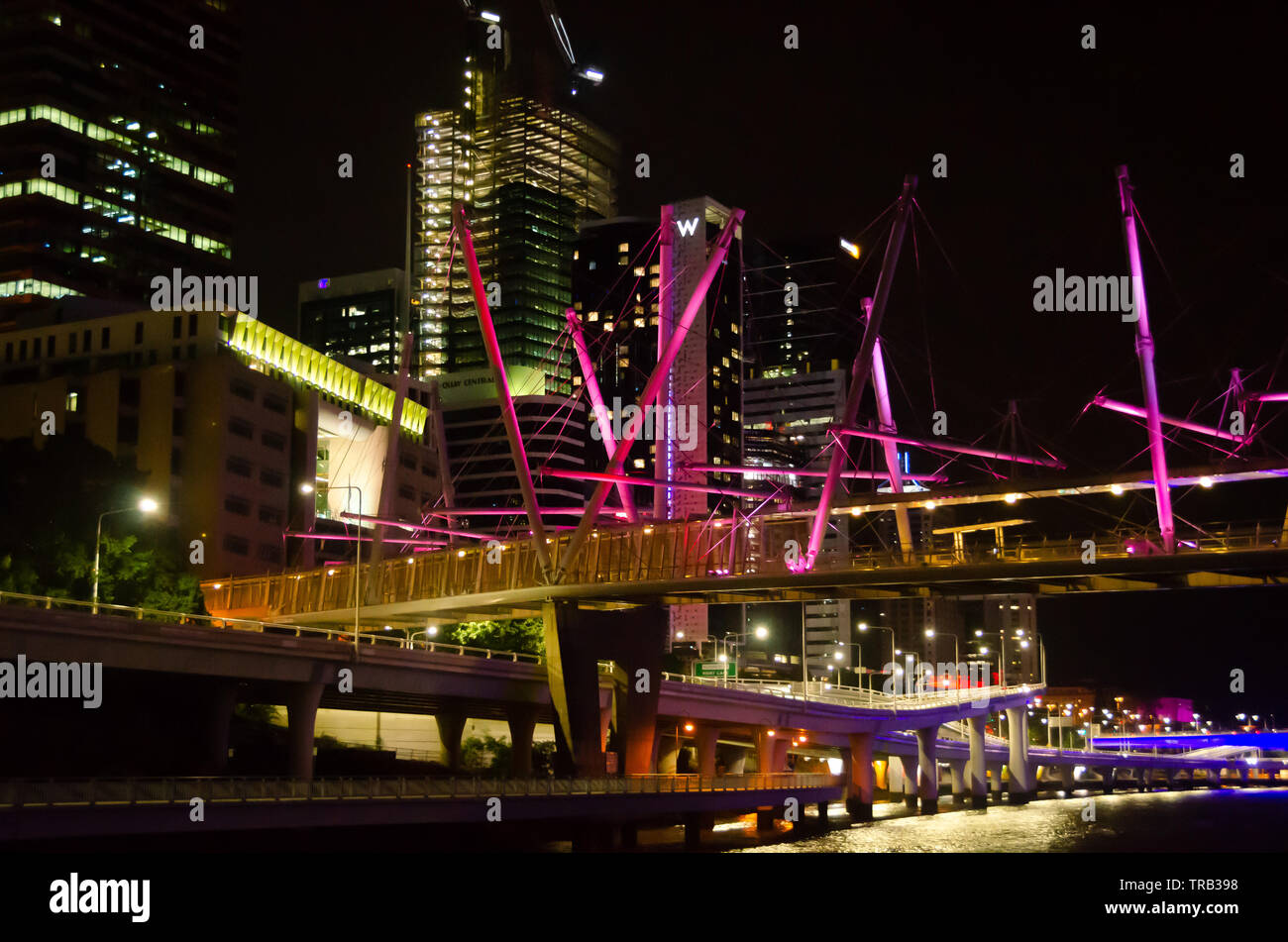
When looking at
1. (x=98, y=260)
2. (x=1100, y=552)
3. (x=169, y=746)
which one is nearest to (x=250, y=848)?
(x=169, y=746)

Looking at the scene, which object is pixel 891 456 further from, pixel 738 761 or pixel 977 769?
pixel 977 769

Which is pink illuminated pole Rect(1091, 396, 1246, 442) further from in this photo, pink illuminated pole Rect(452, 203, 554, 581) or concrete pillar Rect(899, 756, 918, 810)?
concrete pillar Rect(899, 756, 918, 810)

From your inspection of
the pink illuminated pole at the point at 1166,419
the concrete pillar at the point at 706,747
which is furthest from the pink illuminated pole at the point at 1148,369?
the concrete pillar at the point at 706,747

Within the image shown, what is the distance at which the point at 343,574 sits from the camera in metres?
93.0

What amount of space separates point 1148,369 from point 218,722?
42332 millimetres

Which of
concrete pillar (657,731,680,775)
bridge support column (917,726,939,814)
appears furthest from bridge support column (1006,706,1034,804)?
concrete pillar (657,731,680,775)

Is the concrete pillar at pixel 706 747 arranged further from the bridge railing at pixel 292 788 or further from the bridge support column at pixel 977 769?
the bridge support column at pixel 977 769

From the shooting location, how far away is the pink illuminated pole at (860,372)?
6594 centimetres

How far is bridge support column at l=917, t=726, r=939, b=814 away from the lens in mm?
127500

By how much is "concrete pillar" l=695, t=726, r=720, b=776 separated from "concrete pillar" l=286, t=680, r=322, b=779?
43.6 meters

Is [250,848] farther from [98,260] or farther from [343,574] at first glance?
[98,260]

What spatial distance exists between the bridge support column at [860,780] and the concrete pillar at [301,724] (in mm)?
49626
